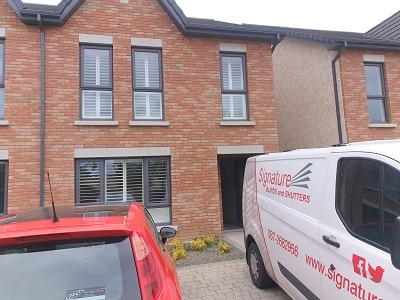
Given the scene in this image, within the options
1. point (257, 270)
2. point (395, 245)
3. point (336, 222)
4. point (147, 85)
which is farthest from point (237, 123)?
point (395, 245)

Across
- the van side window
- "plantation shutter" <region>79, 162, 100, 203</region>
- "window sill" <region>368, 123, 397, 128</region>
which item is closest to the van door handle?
the van side window

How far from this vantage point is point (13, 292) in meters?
1.83

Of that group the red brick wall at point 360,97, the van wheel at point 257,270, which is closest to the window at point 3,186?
the van wheel at point 257,270

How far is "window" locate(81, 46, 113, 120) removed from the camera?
7781 millimetres

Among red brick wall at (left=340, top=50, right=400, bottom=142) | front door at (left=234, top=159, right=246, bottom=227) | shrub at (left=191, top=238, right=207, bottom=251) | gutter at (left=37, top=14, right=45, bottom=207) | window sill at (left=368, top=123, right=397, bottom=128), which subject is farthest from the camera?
front door at (left=234, top=159, right=246, bottom=227)

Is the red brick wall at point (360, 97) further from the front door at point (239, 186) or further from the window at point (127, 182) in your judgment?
the window at point (127, 182)

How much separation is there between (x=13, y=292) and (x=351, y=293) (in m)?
2.39

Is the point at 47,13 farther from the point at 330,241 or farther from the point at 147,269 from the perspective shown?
the point at 330,241

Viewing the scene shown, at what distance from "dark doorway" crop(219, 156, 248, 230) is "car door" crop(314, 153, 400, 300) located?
6.67 m

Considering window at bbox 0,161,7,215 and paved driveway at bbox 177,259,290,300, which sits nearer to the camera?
paved driveway at bbox 177,259,290,300

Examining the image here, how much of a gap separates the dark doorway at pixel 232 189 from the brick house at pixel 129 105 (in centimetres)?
159

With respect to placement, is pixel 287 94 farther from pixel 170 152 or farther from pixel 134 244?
pixel 134 244

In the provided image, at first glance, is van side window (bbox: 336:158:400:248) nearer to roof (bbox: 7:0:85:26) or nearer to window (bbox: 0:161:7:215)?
window (bbox: 0:161:7:215)

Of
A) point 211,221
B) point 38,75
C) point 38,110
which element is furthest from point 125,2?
point 211,221
